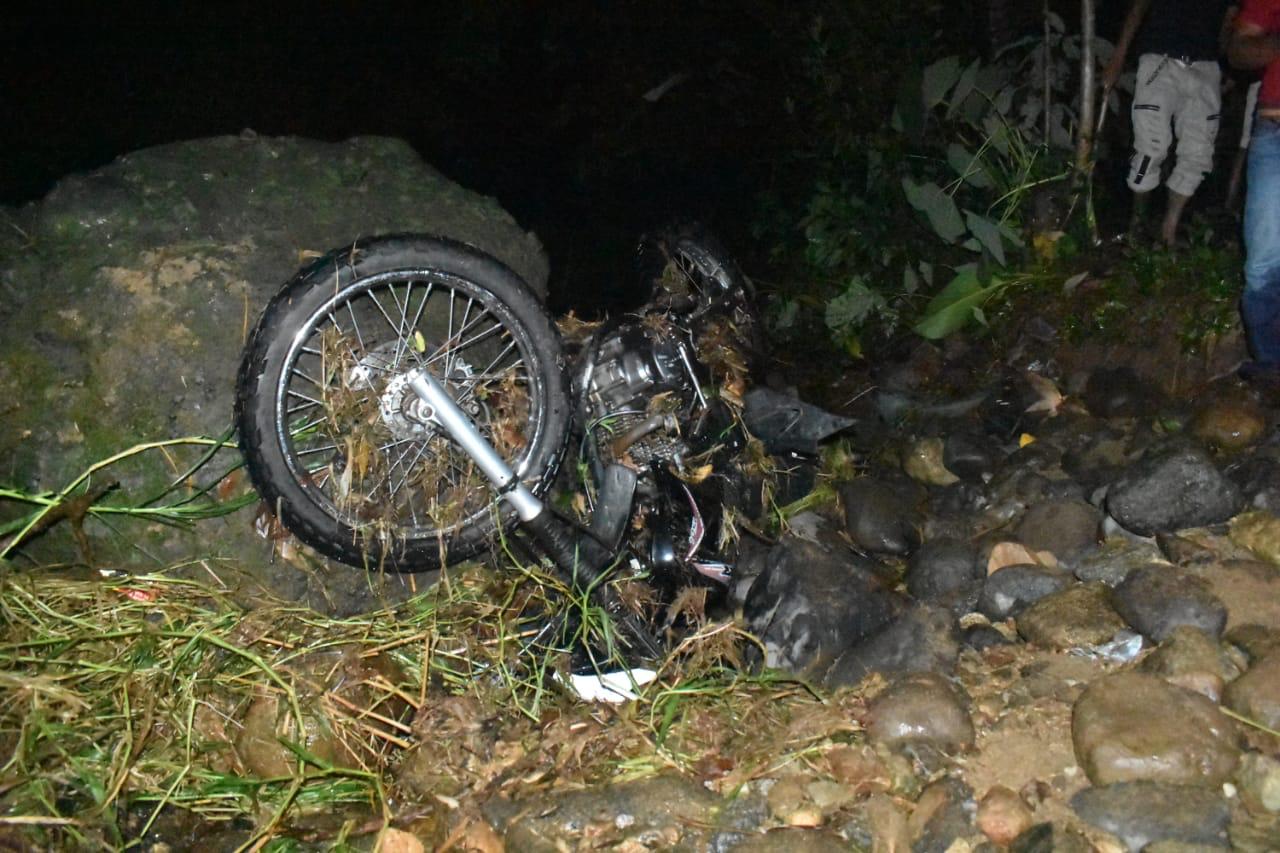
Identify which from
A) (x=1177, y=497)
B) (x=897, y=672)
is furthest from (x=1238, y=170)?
(x=897, y=672)

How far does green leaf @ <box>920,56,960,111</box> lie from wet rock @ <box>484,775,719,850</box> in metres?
4.65

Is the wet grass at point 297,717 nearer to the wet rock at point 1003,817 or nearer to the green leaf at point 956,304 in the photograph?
the wet rock at point 1003,817

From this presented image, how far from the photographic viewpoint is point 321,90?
6.48 m

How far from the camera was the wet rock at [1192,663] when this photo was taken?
289 cm

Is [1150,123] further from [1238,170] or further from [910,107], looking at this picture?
[910,107]

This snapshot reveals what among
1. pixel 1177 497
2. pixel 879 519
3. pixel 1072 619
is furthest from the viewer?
pixel 879 519

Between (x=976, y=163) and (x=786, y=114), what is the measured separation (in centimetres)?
163

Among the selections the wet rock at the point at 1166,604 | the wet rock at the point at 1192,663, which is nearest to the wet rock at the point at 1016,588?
the wet rock at the point at 1166,604

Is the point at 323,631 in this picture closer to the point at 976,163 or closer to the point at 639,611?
the point at 639,611

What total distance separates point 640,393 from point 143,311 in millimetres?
1866

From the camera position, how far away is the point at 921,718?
9.55 feet

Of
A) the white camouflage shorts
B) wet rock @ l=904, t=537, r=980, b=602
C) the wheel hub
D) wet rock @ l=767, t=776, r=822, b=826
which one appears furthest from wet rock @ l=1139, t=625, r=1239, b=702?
the white camouflage shorts

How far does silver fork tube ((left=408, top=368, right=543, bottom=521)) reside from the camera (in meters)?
3.43

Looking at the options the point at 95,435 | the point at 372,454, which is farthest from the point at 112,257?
the point at 372,454
